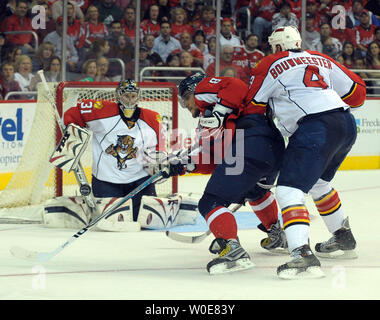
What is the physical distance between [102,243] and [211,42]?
142 inches

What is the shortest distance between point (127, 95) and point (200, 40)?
2.79 m

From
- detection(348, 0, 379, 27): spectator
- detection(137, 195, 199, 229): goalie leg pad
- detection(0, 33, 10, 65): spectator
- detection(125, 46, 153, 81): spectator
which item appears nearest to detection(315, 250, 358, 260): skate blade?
detection(137, 195, 199, 229): goalie leg pad

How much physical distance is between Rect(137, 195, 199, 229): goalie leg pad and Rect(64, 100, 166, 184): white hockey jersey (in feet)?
Result: 0.82

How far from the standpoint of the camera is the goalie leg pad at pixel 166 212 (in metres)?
5.36

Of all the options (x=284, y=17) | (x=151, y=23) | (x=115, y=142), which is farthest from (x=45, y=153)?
(x=284, y=17)

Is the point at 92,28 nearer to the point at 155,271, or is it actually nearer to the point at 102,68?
the point at 102,68

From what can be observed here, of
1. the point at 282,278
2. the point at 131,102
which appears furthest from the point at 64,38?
the point at 282,278

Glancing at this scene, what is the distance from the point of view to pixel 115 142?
5.57m

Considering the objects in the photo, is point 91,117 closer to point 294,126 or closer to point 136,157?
point 136,157

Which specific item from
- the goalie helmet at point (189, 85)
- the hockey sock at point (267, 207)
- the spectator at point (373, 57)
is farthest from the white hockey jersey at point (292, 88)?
the spectator at point (373, 57)

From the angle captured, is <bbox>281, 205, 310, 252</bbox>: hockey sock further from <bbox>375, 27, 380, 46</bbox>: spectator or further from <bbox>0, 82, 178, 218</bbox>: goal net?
<bbox>375, 27, 380, 46</bbox>: spectator

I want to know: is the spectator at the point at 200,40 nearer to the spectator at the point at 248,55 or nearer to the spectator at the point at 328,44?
the spectator at the point at 248,55

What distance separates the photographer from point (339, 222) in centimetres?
443

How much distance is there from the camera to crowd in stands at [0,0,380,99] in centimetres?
723
